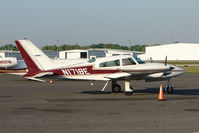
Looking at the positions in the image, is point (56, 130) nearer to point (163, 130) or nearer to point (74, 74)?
point (163, 130)

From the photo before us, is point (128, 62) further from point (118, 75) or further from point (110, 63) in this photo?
point (110, 63)

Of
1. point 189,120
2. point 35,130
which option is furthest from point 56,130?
point 189,120

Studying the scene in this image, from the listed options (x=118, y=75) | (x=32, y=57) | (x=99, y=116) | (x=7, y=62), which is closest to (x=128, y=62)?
(x=118, y=75)

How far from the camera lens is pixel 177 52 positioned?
364 feet

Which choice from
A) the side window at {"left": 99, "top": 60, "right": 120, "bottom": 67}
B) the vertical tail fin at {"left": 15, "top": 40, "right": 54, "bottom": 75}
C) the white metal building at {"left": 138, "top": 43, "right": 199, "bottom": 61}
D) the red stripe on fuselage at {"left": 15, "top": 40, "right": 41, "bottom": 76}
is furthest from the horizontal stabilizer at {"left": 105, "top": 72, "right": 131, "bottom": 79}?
the white metal building at {"left": 138, "top": 43, "right": 199, "bottom": 61}

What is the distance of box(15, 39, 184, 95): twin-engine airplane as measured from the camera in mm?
18891

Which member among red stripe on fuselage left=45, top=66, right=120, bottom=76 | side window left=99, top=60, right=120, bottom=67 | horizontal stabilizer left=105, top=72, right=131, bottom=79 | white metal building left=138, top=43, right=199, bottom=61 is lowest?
white metal building left=138, top=43, right=199, bottom=61

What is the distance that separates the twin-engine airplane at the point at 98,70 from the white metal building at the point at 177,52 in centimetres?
9034

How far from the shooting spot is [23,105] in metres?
14.9

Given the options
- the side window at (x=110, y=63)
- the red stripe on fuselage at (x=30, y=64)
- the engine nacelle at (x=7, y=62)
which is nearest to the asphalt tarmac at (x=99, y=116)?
the red stripe on fuselage at (x=30, y=64)

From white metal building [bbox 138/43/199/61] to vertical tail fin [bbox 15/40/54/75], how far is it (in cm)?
9063

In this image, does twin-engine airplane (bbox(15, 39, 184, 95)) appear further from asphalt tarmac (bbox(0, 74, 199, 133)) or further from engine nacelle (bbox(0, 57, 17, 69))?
engine nacelle (bbox(0, 57, 17, 69))

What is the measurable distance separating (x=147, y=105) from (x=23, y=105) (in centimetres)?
516

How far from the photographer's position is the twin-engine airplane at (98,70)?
62.0 ft
